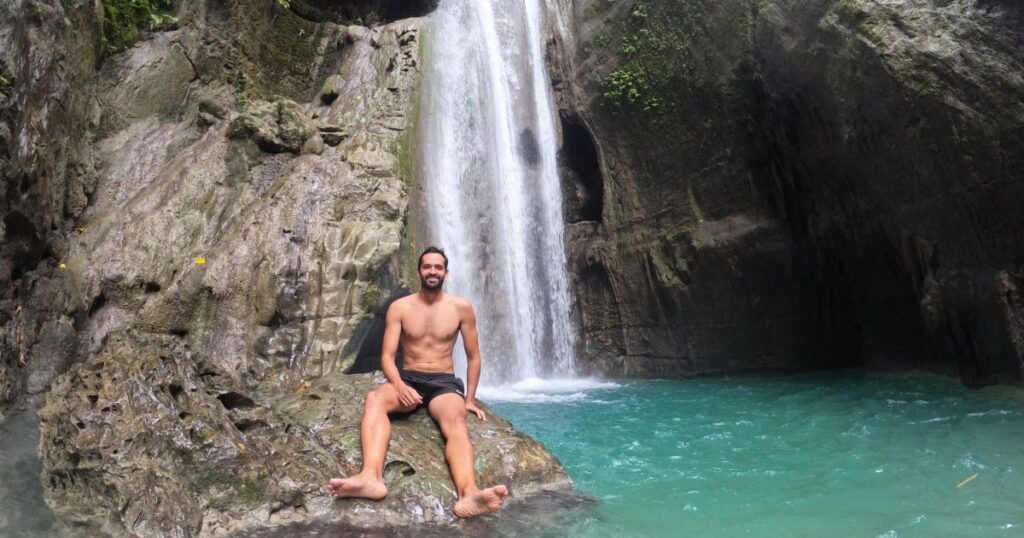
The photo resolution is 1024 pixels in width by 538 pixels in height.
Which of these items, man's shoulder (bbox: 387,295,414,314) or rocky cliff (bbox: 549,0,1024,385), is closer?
man's shoulder (bbox: 387,295,414,314)

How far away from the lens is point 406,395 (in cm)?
475

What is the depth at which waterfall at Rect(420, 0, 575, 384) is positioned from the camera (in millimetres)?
11750

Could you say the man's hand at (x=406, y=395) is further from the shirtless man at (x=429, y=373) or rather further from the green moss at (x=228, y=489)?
the green moss at (x=228, y=489)

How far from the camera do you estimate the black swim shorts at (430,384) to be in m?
4.88

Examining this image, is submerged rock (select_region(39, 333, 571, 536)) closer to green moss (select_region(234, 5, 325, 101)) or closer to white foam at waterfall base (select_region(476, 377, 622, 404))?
white foam at waterfall base (select_region(476, 377, 622, 404))

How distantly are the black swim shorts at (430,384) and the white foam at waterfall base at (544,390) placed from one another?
448 centimetres

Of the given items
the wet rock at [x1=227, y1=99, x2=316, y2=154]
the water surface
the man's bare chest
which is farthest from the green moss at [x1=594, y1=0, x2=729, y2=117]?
Result: the man's bare chest

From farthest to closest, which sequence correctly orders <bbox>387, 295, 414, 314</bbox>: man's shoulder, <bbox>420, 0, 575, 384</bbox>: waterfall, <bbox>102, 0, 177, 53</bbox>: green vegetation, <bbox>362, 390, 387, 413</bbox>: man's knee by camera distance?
<bbox>420, 0, 575, 384</bbox>: waterfall < <bbox>102, 0, 177, 53</bbox>: green vegetation < <bbox>387, 295, 414, 314</bbox>: man's shoulder < <bbox>362, 390, 387, 413</bbox>: man's knee

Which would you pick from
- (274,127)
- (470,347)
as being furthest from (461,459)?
(274,127)

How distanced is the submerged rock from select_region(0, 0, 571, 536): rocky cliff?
0.01 meters

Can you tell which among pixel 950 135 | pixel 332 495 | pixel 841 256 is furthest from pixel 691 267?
pixel 332 495

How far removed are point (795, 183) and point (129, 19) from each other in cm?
1076

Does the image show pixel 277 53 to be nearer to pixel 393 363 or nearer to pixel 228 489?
pixel 393 363

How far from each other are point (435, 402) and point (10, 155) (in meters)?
5.15
